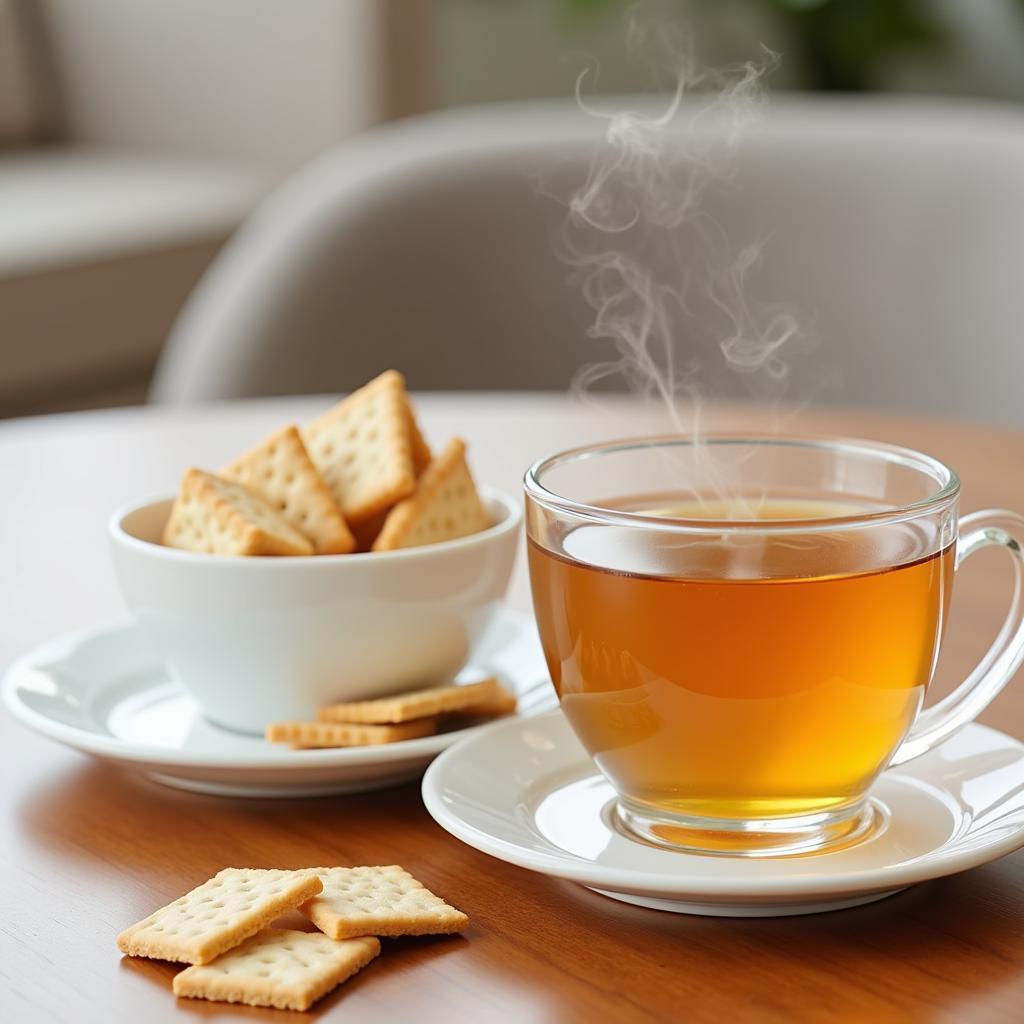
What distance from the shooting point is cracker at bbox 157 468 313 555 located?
73cm

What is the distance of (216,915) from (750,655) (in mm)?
217

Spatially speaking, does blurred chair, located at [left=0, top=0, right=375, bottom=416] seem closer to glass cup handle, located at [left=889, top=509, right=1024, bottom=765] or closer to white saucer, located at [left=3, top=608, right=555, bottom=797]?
white saucer, located at [left=3, top=608, right=555, bottom=797]

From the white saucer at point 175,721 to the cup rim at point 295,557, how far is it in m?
0.08

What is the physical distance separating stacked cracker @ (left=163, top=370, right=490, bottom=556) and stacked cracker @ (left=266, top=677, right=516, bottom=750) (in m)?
0.08

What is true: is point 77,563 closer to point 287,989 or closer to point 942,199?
point 287,989

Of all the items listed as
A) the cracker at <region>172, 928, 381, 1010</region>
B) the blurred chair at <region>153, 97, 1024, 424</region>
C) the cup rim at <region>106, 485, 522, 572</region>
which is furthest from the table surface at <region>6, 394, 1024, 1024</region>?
the blurred chair at <region>153, 97, 1024, 424</region>

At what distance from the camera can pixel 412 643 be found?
0.76m

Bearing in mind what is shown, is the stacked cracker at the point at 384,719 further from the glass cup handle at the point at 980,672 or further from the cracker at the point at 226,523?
the glass cup handle at the point at 980,672

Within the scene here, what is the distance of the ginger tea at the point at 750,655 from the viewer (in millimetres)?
591

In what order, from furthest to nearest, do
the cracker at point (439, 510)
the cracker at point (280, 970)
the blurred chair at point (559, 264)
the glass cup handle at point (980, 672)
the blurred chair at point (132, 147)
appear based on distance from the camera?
the blurred chair at point (132, 147), the blurred chair at point (559, 264), the cracker at point (439, 510), the glass cup handle at point (980, 672), the cracker at point (280, 970)


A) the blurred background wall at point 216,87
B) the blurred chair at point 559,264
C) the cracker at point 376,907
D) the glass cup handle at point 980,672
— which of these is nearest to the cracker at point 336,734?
the cracker at point 376,907

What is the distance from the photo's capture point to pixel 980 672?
26.4 inches

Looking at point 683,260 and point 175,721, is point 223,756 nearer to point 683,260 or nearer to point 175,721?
point 175,721

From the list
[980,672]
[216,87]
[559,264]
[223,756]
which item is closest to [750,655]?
[980,672]
